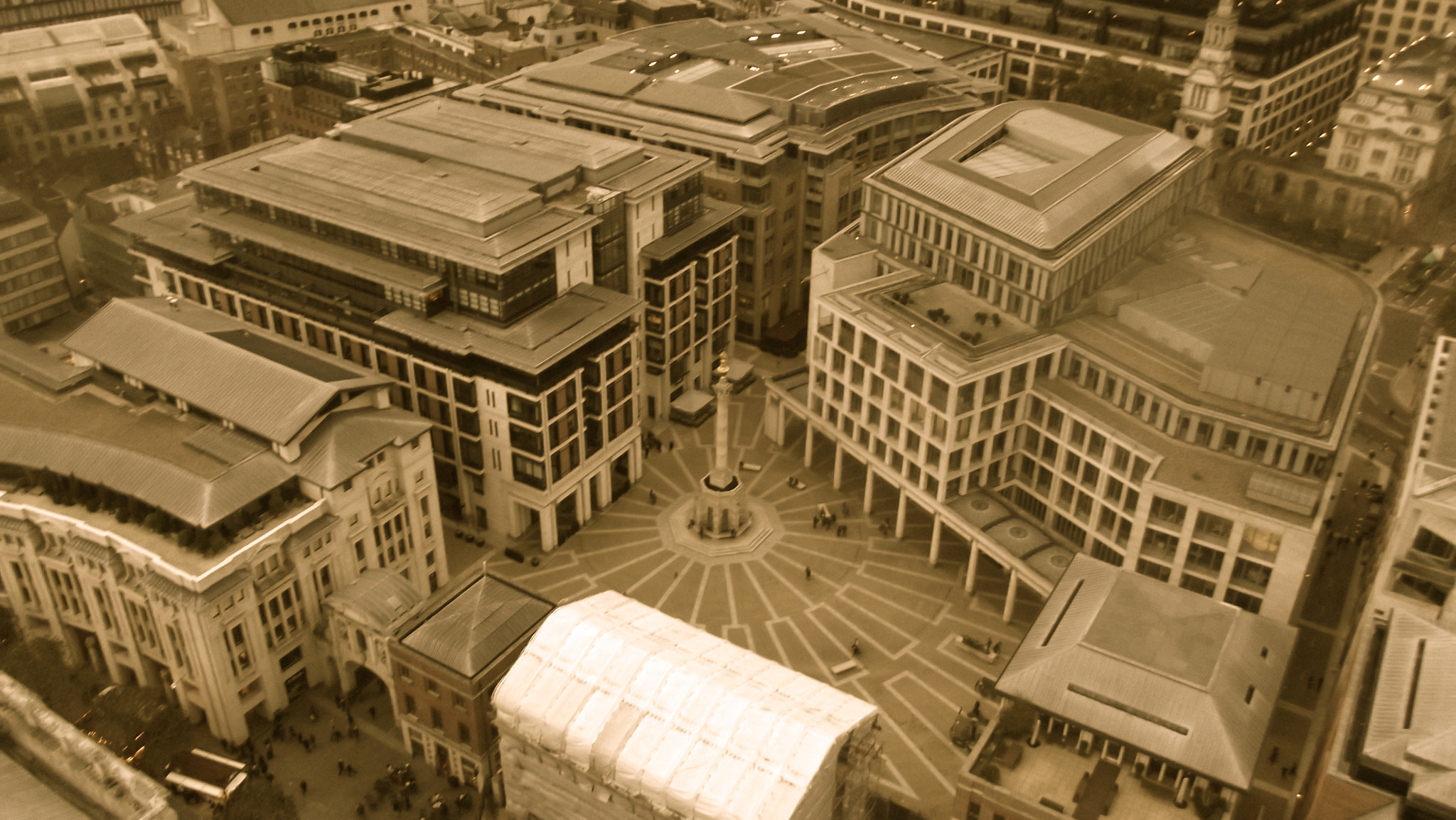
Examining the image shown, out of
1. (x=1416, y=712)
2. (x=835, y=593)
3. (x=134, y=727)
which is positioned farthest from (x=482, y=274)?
(x=1416, y=712)

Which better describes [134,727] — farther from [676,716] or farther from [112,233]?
[112,233]

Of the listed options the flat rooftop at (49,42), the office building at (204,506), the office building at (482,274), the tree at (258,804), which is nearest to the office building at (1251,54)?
the office building at (482,274)

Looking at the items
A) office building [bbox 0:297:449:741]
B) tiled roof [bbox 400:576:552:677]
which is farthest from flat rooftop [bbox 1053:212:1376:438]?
office building [bbox 0:297:449:741]

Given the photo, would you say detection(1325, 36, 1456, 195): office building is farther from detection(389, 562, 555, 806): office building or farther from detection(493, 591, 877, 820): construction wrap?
detection(389, 562, 555, 806): office building

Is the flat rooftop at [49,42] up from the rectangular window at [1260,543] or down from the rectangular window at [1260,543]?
up

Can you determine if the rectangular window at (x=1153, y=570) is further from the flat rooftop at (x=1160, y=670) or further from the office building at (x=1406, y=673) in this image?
the office building at (x=1406, y=673)

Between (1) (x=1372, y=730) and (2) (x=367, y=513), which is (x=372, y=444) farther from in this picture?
(1) (x=1372, y=730)
